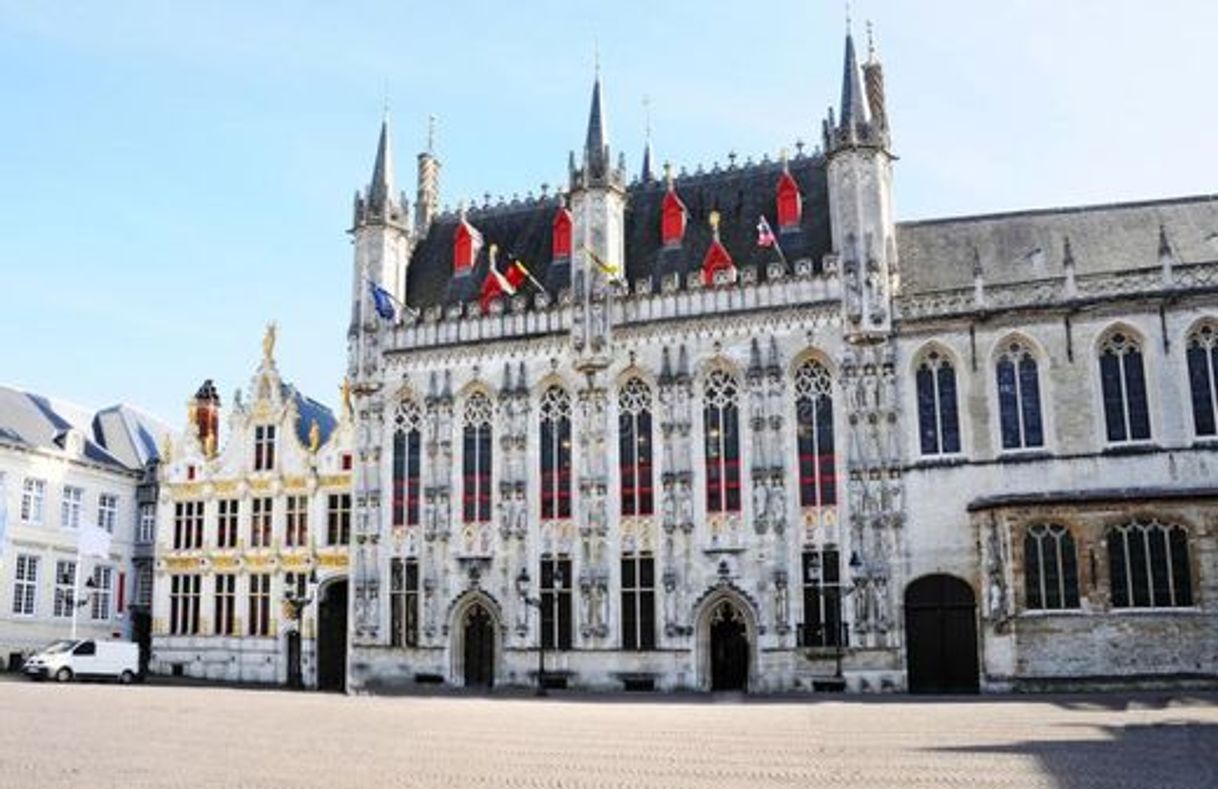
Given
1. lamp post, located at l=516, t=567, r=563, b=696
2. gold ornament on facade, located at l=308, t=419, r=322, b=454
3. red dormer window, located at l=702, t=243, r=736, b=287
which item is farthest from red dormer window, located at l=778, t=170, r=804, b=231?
gold ornament on facade, located at l=308, t=419, r=322, b=454

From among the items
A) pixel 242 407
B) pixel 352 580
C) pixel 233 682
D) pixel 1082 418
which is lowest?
pixel 233 682

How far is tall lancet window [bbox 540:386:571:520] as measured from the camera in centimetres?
4494

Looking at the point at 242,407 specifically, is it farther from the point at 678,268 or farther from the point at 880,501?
the point at 880,501

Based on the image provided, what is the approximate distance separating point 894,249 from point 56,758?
33.6m

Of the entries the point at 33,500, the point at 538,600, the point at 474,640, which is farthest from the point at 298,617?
the point at 33,500

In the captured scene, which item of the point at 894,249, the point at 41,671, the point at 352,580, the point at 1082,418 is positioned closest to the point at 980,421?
the point at 1082,418

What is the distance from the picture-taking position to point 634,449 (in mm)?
44344

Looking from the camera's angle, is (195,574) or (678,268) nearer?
(678,268)

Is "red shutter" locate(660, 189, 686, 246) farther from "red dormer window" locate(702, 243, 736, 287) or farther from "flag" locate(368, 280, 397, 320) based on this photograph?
"flag" locate(368, 280, 397, 320)

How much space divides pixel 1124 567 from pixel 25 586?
1712 inches

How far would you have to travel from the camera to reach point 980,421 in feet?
133

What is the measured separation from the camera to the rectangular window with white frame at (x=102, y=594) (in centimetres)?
5541

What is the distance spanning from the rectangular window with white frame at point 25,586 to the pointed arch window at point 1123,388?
43506mm

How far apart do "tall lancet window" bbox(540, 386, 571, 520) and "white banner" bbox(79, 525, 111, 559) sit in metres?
21.6
